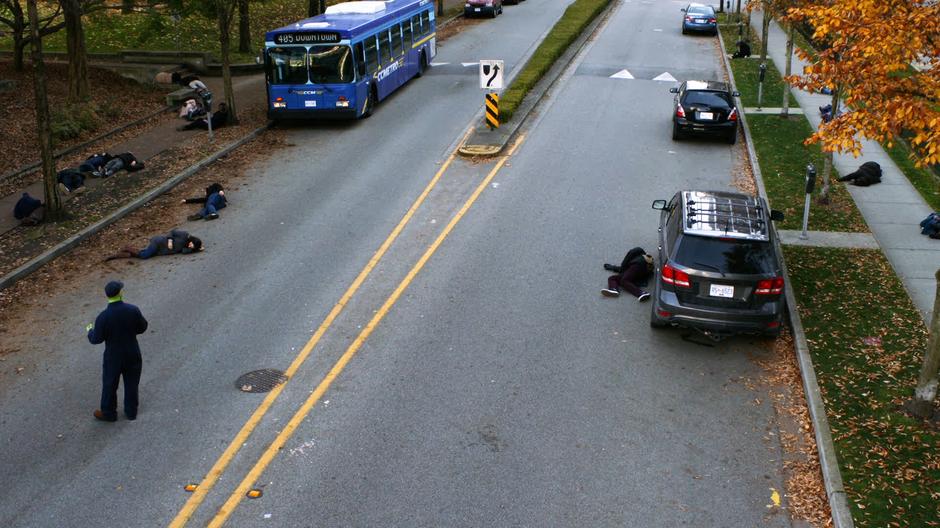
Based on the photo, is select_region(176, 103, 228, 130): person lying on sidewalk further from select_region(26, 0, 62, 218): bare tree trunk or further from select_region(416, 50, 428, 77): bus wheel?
select_region(416, 50, 428, 77): bus wheel

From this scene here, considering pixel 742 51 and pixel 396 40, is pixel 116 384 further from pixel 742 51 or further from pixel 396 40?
pixel 742 51

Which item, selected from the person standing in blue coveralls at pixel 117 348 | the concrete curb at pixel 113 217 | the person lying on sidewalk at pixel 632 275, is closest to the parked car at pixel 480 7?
the concrete curb at pixel 113 217

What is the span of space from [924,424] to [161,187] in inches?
598

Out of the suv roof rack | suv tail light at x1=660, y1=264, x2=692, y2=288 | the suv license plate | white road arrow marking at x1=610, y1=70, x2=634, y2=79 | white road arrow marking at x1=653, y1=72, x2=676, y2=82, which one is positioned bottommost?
the suv license plate

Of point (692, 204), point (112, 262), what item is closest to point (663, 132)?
point (692, 204)

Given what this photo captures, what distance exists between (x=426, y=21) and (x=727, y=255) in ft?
77.6

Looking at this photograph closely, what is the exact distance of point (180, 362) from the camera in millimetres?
11383

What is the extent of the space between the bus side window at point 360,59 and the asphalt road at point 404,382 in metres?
5.81

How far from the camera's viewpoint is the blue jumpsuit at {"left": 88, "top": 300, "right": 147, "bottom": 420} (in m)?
9.74

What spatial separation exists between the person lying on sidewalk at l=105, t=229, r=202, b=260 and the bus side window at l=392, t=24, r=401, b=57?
46.2 ft

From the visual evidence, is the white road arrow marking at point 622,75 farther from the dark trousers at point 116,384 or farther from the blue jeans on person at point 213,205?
the dark trousers at point 116,384

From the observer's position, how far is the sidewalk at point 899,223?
538 inches

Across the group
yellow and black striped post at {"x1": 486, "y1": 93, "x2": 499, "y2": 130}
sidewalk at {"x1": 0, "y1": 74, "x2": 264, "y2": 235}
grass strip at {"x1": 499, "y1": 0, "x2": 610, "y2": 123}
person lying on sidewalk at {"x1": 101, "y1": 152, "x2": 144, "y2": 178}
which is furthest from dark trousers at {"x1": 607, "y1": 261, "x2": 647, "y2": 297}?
person lying on sidewalk at {"x1": 101, "y1": 152, "x2": 144, "y2": 178}

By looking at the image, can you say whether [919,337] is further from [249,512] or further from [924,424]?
[249,512]
